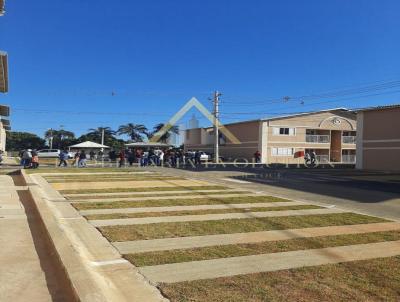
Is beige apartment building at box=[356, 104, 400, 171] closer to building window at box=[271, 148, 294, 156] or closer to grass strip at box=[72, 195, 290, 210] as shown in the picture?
building window at box=[271, 148, 294, 156]

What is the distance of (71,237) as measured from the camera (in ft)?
24.6

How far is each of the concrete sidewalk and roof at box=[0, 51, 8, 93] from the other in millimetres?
9461

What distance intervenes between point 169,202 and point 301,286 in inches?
294

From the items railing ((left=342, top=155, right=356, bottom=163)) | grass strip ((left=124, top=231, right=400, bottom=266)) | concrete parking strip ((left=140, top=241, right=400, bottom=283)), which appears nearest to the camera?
concrete parking strip ((left=140, top=241, right=400, bottom=283))

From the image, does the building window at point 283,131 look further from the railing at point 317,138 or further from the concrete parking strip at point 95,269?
the concrete parking strip at point 95,269

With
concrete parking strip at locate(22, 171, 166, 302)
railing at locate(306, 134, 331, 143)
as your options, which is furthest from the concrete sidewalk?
railing at locate(306, 134, 331, 143)

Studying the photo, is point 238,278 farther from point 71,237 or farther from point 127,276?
point 71,237

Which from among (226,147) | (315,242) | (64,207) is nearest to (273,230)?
(315,242)

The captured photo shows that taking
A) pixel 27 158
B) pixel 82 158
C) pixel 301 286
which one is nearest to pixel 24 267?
pixel 301 286

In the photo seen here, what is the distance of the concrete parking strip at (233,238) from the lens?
687 centimetres

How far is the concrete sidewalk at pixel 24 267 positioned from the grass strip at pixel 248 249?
114 centimetres

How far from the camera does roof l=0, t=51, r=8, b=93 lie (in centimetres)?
1666

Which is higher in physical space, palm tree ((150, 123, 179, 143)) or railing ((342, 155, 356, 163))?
palm tree ((150, 123, 179, 143))

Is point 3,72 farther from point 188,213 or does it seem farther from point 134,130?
point 134,130
